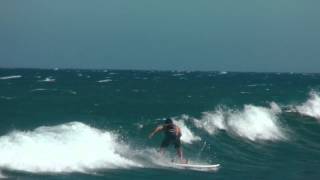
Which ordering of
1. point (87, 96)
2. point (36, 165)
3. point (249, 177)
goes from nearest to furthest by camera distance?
point (36, 165)
point (249, 177)
point (87, 96)

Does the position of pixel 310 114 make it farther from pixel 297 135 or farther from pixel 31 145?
pixel 31 145

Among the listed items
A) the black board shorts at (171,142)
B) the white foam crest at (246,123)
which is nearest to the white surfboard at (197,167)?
the black board shorts at (171,142)

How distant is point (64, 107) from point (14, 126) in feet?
31.4

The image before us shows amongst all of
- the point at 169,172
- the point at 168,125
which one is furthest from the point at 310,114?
the point at 169,172

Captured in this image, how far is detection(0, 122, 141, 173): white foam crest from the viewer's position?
1833 centimetres

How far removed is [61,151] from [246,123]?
14.7m

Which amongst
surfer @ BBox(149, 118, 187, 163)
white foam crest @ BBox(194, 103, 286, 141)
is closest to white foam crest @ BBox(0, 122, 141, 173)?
surfer @ BBox(149, 118, 187, 163)

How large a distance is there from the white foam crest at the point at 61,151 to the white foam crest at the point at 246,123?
25.3 feet

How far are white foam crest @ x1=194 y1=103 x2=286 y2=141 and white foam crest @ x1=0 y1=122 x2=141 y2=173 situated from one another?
7.71m

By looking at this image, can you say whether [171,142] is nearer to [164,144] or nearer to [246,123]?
[164,144]

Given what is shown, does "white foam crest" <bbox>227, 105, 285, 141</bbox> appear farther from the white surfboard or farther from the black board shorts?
the white surfboard

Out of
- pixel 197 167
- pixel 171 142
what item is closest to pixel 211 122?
pixel 171 142

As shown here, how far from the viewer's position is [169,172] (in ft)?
62.6

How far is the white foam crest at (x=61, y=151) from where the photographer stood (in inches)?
722
